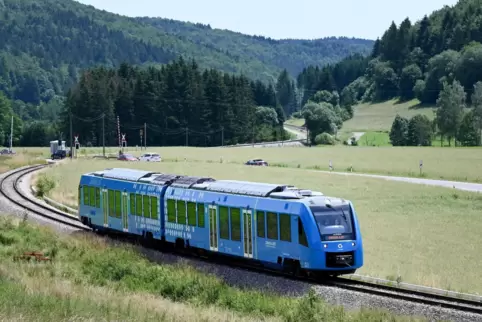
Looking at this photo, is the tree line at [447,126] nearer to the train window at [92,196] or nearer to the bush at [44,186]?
the bush at [44,186]

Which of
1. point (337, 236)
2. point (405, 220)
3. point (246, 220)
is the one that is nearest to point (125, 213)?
point (246, 220)

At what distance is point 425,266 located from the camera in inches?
1212

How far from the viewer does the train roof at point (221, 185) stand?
25.8 m

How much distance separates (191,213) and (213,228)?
1.68 metres

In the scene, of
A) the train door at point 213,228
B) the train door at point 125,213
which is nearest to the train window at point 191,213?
the train door at point 213,228

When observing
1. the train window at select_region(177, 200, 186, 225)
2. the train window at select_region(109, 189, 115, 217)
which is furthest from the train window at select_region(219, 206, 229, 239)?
the train window at select_region(109, 189, 115, 217)

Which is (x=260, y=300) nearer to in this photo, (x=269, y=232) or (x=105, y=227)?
(x=269, y=232)

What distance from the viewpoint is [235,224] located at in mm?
27125

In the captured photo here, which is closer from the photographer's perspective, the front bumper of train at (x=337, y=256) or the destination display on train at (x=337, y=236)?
the front bumper of train at (x=337, y=256)

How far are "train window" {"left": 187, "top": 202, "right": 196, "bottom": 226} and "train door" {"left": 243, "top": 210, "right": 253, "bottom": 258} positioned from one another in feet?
11.1

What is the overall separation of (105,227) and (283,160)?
Answer: 2923 inches

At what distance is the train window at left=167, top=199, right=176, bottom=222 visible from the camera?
30942 millimetres

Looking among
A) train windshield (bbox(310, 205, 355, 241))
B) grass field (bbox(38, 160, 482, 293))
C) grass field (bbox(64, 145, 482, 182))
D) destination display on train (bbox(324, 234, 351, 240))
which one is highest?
train windshield (bbox(310, 205, 355, 241))

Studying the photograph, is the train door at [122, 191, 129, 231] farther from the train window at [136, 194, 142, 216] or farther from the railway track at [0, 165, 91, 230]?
the railway track at [0, 165, 91, 230]
